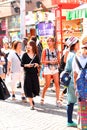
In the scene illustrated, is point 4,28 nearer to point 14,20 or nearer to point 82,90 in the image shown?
point 14,20

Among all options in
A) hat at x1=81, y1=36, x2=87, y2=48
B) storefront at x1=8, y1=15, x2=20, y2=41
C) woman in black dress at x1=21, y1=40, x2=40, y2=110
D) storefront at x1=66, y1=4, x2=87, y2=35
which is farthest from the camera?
storefront at x1=8, y1=15, x2=20, y2=41

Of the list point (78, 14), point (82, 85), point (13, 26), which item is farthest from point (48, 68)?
point (13, 26)

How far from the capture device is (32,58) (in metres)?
10.5

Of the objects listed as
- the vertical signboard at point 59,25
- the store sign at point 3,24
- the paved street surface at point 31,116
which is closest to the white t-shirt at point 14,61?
the paved street surface at point 31,116

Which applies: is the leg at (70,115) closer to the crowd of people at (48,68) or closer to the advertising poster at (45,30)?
the crowd of people at (48,68)

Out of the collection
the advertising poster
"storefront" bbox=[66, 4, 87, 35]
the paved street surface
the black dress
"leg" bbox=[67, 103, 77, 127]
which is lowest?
the paved street surface

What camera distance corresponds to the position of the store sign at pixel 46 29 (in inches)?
667

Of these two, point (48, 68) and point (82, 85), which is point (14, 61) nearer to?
point (48, 68)

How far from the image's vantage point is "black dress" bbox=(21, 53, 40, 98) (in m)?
10.4

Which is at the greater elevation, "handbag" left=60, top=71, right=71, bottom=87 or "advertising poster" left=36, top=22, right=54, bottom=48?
"advertising poster" left=36, top=22, right=54, bottom=48

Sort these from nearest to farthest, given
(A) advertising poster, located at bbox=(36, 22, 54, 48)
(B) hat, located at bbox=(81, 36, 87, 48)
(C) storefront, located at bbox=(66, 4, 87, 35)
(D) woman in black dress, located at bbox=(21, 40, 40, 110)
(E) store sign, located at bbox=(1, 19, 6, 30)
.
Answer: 1. (B) hat, located at bbox=(81, 36, 87, 48)
2. (D) woman in black dress, located at bbox=(21, 40, 40, 110)
3. (C) storefront, located at bbox=(66, 4, 87, 35)
4. (A) advertising poster, located at bbox=(36, 22, 54, 48)
5. (E) store sign, located at bbox=(1, 19, 6, 30)

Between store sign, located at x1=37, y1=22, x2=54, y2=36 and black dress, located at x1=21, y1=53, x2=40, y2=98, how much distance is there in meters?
6.52

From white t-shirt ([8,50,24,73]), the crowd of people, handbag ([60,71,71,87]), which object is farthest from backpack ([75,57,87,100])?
white t-shirt ([8,50,24,73])

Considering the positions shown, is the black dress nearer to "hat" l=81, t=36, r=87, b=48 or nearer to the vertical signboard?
"hat" l=81, t=36, r=87, b=48
